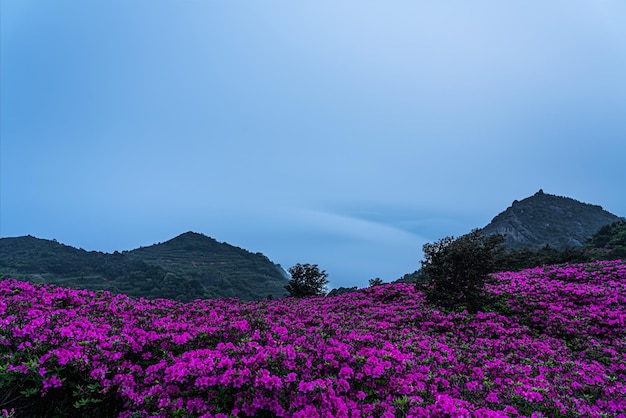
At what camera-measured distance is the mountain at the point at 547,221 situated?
54.7m

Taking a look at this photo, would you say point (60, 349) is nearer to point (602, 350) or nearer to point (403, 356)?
point (403, 356)

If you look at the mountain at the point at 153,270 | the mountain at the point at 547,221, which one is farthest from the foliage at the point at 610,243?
the mountain at the point at 153,270

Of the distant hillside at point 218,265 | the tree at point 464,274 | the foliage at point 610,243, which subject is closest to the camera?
the tree at point 464,274

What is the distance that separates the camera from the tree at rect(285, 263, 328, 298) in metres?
19.6

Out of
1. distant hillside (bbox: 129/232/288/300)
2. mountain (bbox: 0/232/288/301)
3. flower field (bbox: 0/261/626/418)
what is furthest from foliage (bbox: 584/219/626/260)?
mountain (bbox: 0/232/288/301)

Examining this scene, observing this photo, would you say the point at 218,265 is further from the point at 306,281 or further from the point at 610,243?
the point at 610,243

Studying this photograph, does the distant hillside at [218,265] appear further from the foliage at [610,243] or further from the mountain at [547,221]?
the mountain at [547,221]

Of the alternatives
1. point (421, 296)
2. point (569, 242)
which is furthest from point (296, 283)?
point (569, 242)

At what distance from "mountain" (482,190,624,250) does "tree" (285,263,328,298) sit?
4412 cm

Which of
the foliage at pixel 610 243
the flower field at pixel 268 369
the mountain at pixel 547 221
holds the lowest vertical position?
the flower field at pixel 268 369

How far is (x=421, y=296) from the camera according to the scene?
13523 mm

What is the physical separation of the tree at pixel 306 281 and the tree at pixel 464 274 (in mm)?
A: 8533

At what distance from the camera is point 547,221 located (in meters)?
61.3

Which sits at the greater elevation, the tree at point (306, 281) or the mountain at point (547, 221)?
the mountain at point (547, 221)
